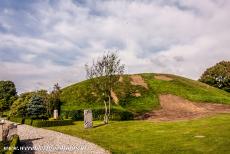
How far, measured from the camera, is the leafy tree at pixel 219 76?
373 feet

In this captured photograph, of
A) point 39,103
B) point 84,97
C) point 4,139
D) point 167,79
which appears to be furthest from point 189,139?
point 167,79

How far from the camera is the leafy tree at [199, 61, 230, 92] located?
114 meters

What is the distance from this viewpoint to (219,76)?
115 metres

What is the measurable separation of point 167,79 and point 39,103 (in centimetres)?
4023

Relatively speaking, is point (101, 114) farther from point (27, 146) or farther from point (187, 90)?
point (187, 90)

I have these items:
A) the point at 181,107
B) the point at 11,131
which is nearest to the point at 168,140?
the point at 11,131

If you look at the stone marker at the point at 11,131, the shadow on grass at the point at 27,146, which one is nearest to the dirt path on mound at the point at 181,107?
the shadow on grass at the point at 27,146

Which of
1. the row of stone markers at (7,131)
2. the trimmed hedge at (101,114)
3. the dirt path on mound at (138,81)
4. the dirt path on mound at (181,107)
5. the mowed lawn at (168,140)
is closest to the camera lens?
the mowed lawn at (168,140)

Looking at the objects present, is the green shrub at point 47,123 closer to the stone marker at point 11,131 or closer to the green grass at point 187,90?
the stone marker at point 11,131

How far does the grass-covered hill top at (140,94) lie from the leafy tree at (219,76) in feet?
99.2

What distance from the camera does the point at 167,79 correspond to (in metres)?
87.6

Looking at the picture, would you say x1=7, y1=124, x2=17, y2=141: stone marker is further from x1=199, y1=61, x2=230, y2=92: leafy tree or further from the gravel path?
x1=199, y1=61, x2=230, y2=92: leafy tree

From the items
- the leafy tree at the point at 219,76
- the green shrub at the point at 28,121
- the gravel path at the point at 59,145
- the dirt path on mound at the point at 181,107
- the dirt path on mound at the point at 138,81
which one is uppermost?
the leafy tree at the point at 219,76

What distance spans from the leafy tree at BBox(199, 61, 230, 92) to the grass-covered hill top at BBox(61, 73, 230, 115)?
3023 centimetres
